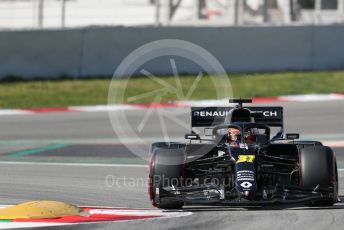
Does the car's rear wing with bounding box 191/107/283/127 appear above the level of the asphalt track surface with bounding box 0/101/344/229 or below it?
above

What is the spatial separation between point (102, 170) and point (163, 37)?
11000mm

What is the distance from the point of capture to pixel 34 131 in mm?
17625

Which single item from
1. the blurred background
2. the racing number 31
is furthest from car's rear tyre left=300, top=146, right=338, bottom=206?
the blurred background

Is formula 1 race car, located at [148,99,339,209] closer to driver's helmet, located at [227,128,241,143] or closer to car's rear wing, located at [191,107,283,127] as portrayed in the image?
driver's helmet, located at [227,128,241,143]

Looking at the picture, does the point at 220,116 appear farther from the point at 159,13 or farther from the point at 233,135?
the point at 159,13

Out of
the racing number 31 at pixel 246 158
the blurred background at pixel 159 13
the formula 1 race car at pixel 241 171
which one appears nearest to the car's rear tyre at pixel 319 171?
the formula 1 race car at pixel 241 171

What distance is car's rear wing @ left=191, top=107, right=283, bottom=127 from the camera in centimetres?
1084

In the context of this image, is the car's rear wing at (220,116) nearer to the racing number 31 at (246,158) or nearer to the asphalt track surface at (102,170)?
the asphalt track surface at (102,170)

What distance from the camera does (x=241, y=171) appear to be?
9.17 meters

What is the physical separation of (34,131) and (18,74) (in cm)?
553

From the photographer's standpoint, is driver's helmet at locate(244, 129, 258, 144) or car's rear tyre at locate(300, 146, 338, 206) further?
driver's helmet at locate(244, 129, 258, 144)

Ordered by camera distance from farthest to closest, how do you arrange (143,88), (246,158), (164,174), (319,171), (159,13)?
(159,13) → (143,88) → (164,174) → (319,171) → (246,158)

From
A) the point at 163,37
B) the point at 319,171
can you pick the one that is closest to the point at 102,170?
the point at 319,171

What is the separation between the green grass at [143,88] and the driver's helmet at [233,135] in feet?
35.8
